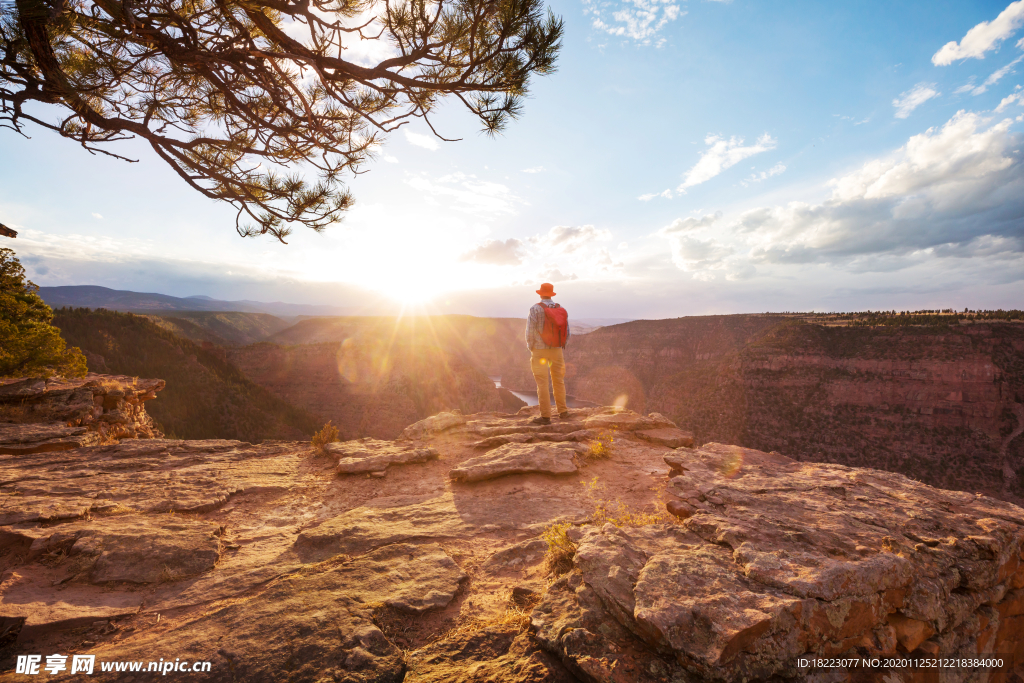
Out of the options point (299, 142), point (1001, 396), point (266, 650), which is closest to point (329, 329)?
point (299, 142)

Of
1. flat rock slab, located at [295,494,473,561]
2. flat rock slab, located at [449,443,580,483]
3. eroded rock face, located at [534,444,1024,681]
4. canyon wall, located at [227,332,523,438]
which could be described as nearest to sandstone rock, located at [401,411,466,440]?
flat rock slab, located at [449,443,580,483]

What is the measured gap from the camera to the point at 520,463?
252 inches

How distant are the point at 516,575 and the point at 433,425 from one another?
236 inches

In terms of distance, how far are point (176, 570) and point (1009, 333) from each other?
71764mm

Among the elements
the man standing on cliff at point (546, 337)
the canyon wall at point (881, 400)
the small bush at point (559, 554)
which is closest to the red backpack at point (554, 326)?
the man standing on cliff at point (546, 337)

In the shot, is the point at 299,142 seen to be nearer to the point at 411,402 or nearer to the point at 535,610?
the point at 535,610

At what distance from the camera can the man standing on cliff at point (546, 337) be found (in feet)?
26.8

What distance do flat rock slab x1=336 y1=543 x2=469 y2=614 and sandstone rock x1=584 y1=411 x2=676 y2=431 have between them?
551 cm

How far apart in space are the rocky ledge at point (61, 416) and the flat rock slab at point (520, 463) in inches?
292

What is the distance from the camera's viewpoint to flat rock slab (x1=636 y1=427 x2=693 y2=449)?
8.25 meters

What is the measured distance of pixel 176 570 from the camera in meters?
3.67

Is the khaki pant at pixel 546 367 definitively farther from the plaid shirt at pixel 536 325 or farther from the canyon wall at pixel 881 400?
the canyon wall at pixel 881 400

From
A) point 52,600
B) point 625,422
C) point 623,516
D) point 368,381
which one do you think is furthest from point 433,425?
point 368,381

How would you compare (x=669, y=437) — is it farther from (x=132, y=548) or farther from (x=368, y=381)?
(x=368, y=381)
